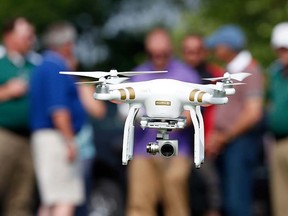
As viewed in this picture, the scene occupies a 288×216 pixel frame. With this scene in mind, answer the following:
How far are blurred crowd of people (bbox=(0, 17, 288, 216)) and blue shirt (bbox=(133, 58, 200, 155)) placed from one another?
0.05 feet

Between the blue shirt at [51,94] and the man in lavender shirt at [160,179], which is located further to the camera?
the man in lavender shirt at [160,179]

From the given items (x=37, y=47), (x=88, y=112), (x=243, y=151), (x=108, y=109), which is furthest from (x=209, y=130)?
(x=37, y=47)

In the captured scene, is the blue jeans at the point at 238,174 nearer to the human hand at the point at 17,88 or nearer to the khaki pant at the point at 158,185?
the khaki pant at the point at 158,185

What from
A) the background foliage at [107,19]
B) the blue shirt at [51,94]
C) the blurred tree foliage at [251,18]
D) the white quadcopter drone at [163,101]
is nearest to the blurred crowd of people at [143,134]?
the blue shirt at [51,94]

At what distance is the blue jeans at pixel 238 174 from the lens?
11891 millimetres

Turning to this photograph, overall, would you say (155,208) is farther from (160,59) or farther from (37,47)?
(37,47)

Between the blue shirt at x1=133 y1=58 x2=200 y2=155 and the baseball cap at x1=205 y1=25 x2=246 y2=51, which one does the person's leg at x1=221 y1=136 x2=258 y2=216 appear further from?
the baseball cap at x1=205 y1=25 x2=246 y2=51

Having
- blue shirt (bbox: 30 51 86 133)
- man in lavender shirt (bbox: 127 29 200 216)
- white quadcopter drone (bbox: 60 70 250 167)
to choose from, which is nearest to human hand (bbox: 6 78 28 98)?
blue shirt (bbox: 30 51 86 133)

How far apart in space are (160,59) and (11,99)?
1518 mm

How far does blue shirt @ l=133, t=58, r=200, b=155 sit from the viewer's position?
10.3 m

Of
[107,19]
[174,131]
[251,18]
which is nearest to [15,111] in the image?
[174,131]

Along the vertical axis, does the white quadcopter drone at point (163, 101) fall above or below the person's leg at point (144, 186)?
below

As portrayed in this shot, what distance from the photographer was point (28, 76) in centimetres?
1174

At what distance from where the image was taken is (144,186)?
38.3 ft
